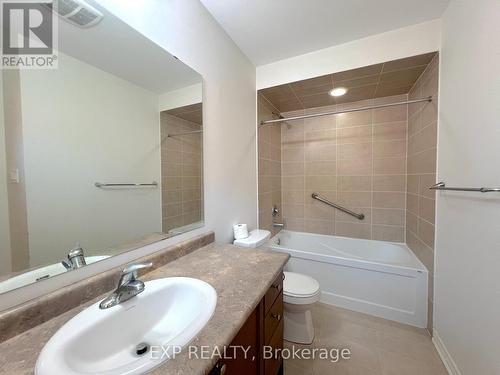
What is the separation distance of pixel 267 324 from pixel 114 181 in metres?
1.00

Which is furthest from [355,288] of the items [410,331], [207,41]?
[207,41]

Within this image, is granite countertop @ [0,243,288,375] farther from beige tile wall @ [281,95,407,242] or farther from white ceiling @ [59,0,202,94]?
beige tile wall @ [281,95,407,242]

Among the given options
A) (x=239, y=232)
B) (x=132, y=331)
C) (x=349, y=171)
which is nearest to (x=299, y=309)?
(x=239, y=232)

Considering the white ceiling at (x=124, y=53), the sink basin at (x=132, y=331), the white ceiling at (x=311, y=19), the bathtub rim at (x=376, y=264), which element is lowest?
the bathtub rim at (x=376, y=264)

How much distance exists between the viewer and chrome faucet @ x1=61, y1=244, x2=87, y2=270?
0.74 metres

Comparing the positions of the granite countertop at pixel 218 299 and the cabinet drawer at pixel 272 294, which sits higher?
the granite countertop at pixel 218 299

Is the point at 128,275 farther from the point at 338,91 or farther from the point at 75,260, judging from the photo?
the point at 338,91

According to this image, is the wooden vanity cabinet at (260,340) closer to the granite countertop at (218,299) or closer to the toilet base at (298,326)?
the granite countertop at (218,299)

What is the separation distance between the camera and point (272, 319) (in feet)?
3.41

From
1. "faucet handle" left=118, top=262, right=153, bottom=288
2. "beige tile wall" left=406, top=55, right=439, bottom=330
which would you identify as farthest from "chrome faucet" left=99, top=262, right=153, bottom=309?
"beige tile wall" left=406, top=55, right=439, bottom=330

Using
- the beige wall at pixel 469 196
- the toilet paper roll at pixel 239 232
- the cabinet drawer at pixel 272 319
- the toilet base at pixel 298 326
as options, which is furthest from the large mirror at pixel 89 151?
the beige wall at pixel 469 196

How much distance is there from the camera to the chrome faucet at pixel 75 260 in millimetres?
743

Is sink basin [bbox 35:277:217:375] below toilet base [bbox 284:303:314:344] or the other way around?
the other way around

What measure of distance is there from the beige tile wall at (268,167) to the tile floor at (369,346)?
44.7 inches
